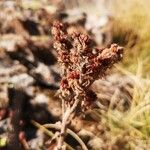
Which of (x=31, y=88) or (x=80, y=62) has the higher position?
(x=31, y=88)

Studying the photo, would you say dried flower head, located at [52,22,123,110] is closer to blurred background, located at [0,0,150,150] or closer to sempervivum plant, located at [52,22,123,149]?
sempervivum plant, located at [52,22,123,149]

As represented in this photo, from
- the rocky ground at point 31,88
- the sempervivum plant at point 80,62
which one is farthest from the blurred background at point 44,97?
the sempervivum plant at point 80,62

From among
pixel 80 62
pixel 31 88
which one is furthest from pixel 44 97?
pixel 80 62

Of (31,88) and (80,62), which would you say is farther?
(31,88)

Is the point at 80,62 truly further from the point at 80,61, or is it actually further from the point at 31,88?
the point at 31,88

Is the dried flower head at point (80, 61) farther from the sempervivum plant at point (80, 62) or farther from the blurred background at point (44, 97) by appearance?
the blurred background at point (44, 97)

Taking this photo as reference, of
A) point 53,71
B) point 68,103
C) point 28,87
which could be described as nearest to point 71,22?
point 53,71

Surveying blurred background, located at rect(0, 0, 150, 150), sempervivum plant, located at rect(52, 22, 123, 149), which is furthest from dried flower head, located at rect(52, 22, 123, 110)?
blurred background, located at rect(0, 0, 150, 150)

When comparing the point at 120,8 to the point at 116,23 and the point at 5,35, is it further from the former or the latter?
the point at 5,35
